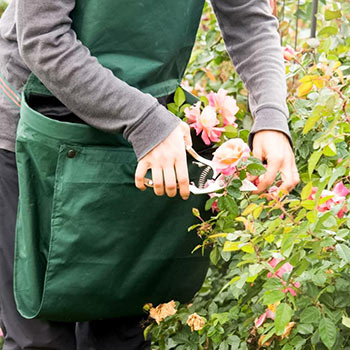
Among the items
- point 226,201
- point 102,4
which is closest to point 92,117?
point 102,4

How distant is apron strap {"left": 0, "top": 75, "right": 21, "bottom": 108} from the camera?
6.73 feet

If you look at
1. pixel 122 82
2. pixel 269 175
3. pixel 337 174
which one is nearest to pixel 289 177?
pixel 269 175

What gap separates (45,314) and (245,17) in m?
0.95

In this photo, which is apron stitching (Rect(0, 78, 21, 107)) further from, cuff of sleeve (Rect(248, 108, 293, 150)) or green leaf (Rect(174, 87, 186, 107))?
cuff of sleeve (Rect(248, 108, 293, 150))

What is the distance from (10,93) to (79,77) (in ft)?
1.25

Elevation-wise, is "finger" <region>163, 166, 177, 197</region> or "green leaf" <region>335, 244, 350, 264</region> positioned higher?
"finger" <region>163, 166, 177, 197</region>

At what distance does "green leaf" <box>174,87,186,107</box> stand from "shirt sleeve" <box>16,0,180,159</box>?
12.6 inches

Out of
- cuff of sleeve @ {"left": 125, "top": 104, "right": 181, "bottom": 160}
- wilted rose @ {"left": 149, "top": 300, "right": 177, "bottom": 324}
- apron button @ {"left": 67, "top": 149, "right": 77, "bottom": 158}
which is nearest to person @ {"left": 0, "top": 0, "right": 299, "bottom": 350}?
cuff of sleeve @ {"left": 125, "top": 104, "right": 181, "bottom": 160}

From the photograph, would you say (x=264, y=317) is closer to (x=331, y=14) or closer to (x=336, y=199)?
(x=336, y=199)

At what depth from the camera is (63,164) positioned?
6.31 ft

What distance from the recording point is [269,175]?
6.39ft

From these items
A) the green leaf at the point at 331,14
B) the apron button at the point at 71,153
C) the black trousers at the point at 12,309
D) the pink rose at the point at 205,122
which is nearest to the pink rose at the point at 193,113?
the pink rose at the point at 205,122

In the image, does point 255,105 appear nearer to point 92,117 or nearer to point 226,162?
point 226,162

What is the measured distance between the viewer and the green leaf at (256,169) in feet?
6.05
